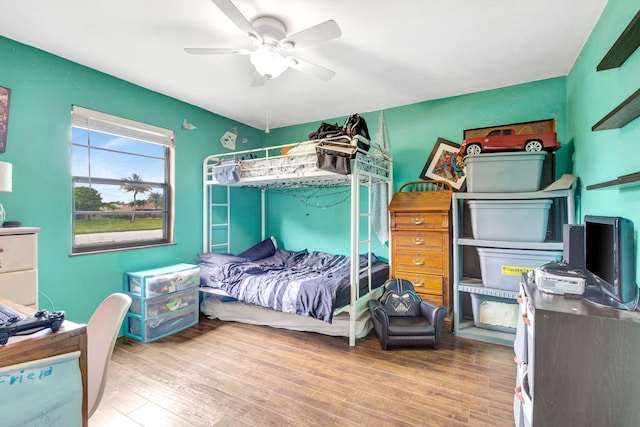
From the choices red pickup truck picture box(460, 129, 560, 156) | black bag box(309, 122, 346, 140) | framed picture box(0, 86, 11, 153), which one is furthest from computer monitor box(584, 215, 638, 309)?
framed picture box(0, 86, 11, 153)

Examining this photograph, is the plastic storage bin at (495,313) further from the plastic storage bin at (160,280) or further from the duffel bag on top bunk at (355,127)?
the plastic storage bin at (160,280)

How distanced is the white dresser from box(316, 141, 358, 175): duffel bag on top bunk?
2.13 meters

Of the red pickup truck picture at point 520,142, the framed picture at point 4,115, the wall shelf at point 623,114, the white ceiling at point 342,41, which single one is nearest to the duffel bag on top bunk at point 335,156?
the white ceiling at point 342,41

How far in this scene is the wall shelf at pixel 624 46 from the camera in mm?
1253

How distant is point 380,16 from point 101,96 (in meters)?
2.53

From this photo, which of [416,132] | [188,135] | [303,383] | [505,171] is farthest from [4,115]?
[505,171]

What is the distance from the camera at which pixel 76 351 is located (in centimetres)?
106

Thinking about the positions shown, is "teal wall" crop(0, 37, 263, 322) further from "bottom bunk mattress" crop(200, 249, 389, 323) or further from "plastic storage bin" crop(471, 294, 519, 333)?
"plastic storage bin" crop(471, 294, 519, 333)

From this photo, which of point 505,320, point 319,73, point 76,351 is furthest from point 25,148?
point 505,320

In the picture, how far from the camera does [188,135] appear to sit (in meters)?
3.50

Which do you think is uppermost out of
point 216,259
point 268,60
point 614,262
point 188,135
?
point 268,60

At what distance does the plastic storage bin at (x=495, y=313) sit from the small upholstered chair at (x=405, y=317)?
20.3 inches

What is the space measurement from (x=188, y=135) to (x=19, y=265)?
208 centimetres

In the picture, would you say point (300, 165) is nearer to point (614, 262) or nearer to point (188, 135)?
point (188, 135)
